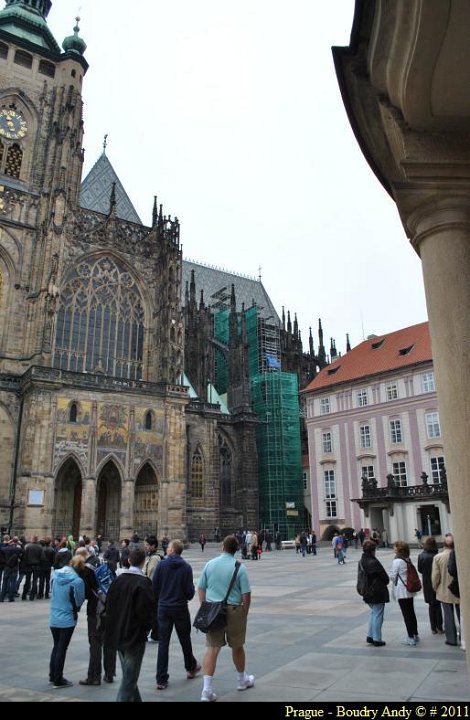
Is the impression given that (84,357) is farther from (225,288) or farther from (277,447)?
(225,288)

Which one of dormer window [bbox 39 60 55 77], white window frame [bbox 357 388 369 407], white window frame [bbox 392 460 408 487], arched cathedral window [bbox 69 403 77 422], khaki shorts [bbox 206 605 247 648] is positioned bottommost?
khaki shorts [bbox 206 605 247 648]

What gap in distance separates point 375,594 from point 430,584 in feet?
4.28

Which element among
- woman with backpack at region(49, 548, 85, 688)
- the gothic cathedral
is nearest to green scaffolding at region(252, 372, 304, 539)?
the gothic cathedral

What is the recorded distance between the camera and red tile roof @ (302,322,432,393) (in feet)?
121

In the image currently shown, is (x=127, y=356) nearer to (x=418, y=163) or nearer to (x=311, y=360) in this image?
(x=311, y=360)

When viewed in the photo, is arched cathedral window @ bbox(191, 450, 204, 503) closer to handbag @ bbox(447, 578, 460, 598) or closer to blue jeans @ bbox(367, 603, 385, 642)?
blue jeans @ bbox(367, 603, 385, 642)

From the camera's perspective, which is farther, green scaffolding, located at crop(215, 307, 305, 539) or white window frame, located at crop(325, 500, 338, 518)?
green scaffolding, located at crop(215, 307, 305, 539)

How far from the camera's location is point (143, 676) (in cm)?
641

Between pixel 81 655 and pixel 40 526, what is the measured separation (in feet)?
75.3

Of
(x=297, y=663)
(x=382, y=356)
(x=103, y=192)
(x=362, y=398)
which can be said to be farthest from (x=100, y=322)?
(x=297, y=663)

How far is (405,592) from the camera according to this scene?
24.9ft

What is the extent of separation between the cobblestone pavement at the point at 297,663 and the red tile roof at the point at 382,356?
26928 mm

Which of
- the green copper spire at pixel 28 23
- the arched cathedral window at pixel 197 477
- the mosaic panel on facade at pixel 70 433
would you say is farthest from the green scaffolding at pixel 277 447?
the green copper spire at pixel 28 23

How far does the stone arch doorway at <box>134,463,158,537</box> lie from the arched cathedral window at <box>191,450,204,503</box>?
13.7 ft
